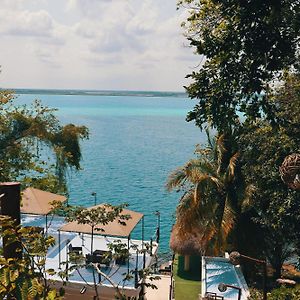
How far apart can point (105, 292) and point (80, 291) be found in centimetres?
62

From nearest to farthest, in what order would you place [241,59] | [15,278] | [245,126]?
[15,278]
[241,59]
[245,126]

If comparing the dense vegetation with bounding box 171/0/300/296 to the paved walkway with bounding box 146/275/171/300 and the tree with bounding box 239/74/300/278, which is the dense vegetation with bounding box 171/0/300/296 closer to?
the tree with bounding box 239/74/300/278

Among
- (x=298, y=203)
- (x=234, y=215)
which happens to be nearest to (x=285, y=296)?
(x=298, y=203)

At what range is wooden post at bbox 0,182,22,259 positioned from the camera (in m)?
2.21

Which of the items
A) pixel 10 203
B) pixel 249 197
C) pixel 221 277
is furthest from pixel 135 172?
pixel 10 203

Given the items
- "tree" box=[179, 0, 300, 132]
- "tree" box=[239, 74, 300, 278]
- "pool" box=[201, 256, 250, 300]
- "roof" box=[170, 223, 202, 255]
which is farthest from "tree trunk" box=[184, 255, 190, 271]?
"tree" box=[179, 0, 300, 132]

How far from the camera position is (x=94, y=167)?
48.5 meters

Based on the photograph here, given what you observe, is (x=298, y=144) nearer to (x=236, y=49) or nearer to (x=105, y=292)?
(x=236, y=49)

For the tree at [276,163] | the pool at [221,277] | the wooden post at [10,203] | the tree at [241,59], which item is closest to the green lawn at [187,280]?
the pool at [221,277]

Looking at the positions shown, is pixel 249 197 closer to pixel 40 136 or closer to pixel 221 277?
pixel 221 277

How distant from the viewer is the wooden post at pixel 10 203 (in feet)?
7.23

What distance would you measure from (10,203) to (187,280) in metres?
14.5

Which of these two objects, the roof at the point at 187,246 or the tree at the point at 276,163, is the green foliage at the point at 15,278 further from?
the roof at the point at 187,246

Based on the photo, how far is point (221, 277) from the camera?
11258mm
